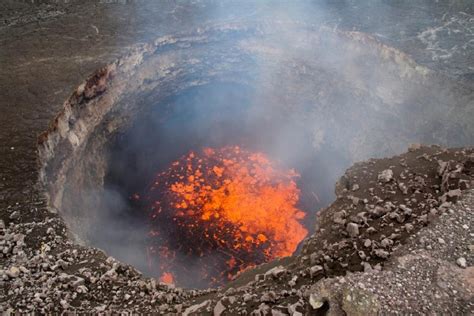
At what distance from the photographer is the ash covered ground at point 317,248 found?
12.0 ft

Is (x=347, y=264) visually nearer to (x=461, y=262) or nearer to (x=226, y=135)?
(x=461, y=262)

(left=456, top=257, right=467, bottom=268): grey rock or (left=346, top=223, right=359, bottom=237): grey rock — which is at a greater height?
(left=456, top=257, right=467, bottom=268): grey rock

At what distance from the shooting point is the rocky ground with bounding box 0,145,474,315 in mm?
3602

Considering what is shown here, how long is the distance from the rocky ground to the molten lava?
4.41m

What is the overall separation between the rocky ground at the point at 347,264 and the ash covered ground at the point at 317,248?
0.04 feet

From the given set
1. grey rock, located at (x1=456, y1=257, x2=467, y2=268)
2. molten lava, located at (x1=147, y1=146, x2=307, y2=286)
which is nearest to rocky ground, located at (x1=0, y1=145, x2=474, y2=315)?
grey rock, located at (x1=456, y1=257, x2=467, y2=268)

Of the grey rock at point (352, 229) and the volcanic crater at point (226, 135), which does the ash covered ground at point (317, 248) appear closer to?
the grey rock at point (352, 229)

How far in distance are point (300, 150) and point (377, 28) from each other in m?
4.40

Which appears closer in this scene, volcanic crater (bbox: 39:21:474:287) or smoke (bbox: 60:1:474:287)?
volcanic crater (bbox: 39:21:474:287)

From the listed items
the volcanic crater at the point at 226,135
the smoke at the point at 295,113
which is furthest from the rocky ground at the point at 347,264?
the smoke at the point at 295,113

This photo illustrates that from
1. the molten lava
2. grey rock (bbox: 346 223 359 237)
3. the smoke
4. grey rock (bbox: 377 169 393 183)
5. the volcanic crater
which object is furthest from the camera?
the molten lava

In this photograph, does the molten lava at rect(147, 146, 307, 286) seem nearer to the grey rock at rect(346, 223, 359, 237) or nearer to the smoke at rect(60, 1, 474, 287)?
the smoke at rect(60, 1, 474, 287)

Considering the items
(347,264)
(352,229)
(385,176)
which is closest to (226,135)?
(385,176)

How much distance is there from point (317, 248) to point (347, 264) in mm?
565
